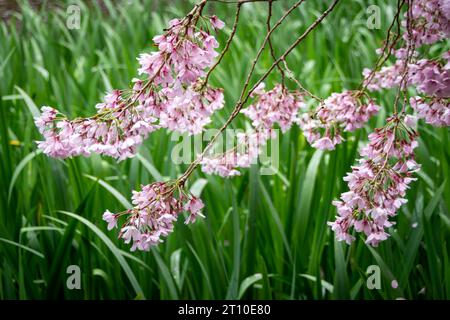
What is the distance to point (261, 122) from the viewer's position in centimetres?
152

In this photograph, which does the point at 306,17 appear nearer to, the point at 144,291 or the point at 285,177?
the point at 285,177

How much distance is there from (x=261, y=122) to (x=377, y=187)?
0.44 meters

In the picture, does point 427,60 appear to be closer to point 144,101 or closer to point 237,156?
point 237,156

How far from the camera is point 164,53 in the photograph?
3.58 feet

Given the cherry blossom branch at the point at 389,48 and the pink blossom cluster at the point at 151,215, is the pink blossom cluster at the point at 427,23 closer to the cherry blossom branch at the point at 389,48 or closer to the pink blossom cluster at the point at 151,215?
the cherry blossom branch at the point at 389,48

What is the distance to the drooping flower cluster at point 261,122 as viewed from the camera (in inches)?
58.1

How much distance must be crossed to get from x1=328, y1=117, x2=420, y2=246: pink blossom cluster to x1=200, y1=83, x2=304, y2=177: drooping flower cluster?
0.29 meters

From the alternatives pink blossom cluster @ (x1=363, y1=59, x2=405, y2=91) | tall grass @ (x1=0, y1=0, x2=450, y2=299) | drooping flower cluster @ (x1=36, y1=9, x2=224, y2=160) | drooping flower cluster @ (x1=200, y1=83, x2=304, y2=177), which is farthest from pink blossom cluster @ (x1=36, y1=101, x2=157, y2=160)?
pink blossom cluster @ (x1=363, y1=59, x2=405, y2=91)

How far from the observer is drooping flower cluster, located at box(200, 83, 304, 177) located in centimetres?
147

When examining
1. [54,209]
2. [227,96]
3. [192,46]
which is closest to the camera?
[192,46]

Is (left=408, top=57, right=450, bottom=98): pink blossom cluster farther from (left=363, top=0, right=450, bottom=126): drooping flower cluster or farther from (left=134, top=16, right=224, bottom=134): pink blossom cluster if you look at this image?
(left=134, top=16, right=224, bottom=134): pink blossom cluster

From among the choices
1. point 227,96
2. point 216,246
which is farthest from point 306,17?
point 216,246

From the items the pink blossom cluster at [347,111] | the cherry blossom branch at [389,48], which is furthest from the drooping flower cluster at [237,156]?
the cherry blossom branch at [389,48]

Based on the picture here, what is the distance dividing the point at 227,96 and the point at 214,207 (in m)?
0.70
